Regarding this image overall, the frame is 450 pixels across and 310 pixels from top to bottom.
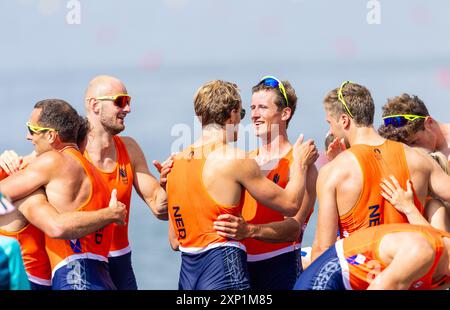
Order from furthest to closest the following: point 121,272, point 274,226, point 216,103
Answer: point 121,272, point 274,226, point 216,103

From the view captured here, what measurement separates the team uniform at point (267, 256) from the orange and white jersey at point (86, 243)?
1.38 meters

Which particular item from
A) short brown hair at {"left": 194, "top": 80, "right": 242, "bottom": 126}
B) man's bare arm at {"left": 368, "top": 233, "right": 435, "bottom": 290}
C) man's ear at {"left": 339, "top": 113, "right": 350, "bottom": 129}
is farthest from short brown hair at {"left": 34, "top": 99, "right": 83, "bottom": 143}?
man's bare arm at {"left": 368, "top": 233, "right": 435, "bottom": 290}

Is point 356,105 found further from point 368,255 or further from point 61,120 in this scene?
point 61,120

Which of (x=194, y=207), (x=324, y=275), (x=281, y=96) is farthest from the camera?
(x=281, y=96)

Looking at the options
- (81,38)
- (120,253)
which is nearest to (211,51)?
(81,38)

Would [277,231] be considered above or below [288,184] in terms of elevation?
below

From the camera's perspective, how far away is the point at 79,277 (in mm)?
8258

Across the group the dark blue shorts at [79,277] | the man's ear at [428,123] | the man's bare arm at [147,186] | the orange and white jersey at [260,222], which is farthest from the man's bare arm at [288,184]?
the dark blue shorts at [79,277]

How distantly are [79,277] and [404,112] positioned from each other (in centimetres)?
301

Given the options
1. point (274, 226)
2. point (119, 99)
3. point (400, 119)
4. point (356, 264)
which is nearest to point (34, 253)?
point (119, 99)

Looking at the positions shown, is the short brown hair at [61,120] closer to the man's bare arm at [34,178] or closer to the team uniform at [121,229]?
the man's bare arm at [34,178]

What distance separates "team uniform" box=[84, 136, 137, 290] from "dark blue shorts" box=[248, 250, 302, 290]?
1.13 m
